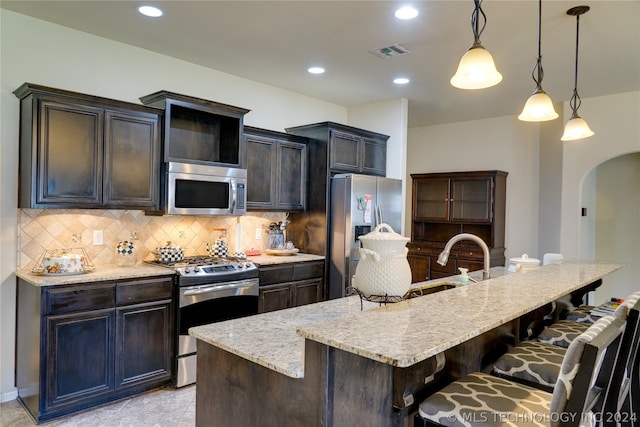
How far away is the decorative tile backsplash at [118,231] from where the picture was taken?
314cm

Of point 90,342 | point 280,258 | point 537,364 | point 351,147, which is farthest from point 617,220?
point 90,342

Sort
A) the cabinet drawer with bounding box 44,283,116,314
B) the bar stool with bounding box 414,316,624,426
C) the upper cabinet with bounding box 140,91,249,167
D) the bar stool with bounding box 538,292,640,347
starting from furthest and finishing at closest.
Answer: the upper cabinet with bounding box 140,91,249,167
the cabinet drawer with bounding box 44,283,116,314
the bar stool with bounding box 538,292,640,347
the bar stool with bounding box 414,316,624,426

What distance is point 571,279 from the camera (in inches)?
89.9

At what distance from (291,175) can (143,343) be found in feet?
7.30

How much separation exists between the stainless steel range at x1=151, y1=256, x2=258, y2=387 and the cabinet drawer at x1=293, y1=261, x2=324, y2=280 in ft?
1.72

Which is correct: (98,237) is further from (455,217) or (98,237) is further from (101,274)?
(455,217)

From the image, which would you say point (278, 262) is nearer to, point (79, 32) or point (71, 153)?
point (71, 153)

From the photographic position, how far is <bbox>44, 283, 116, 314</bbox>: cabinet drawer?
2.73 m

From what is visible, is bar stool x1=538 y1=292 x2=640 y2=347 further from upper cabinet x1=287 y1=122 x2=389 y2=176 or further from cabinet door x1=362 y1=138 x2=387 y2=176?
cabinet door x1=362 y1=138 x2=387 y2=176

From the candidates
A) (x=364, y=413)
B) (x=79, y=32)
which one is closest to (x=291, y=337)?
(x=364, y=413)

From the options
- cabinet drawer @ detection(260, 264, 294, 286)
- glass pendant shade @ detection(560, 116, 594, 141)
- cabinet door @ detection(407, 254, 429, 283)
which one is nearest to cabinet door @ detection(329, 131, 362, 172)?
cabinet drawer @ detection(260, 264, 294, 286)

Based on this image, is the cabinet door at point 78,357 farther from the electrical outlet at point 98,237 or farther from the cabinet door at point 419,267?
the cabinet door at point 419,267

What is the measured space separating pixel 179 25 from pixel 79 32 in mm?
847

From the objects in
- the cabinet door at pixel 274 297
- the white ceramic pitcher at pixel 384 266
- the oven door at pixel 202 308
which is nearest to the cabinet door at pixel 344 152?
the cabinet door at pixel 274 297
